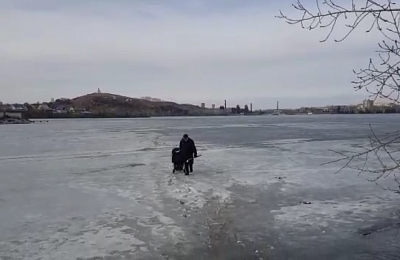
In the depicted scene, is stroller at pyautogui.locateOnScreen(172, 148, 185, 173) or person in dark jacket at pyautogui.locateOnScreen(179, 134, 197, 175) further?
stroller at pyautogui.locateOnScreen(172, 148, 185, 173)

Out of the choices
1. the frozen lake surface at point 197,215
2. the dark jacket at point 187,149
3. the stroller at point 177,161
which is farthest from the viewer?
the stroller at point 177,161

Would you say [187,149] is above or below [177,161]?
above

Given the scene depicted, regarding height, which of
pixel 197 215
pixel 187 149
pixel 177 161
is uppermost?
pixel 187 149

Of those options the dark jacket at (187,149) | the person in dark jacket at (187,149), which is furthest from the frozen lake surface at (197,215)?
the dark jacket at (187,149)

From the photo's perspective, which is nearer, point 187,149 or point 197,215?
point 197,215

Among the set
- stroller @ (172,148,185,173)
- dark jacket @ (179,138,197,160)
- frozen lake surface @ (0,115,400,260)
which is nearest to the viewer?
frozen lake surface @ (0,115,400,260)

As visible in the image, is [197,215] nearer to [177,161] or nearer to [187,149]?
[187,149]

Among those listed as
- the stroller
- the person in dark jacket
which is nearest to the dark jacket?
the person in dark jacket

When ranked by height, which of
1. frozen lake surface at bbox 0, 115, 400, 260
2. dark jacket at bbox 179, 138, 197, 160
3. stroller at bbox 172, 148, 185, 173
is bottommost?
frozen lake surface at bbox 0, 115, 400, 260

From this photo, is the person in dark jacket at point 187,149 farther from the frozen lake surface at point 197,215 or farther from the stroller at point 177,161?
the frozen lake surface at point 197,215

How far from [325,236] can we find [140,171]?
903 centimetres

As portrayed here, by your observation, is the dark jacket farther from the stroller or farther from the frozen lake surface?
the frozen lake surface

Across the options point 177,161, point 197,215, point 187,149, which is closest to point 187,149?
point 187,149

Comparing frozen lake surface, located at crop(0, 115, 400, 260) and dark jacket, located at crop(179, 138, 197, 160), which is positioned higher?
dark jacket, located at crop(179, 138, 197, 160)
